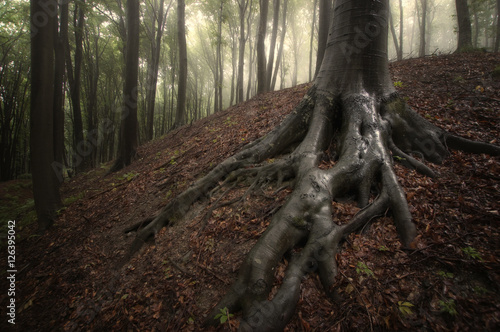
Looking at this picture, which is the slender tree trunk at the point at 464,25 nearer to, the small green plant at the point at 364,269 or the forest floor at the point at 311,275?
the forest floor at the point at 311,275

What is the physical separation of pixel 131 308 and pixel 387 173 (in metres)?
3.85

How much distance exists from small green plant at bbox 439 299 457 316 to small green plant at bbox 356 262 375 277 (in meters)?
0.52

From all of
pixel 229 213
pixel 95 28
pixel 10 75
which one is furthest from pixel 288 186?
pixel 95 28

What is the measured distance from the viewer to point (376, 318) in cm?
185

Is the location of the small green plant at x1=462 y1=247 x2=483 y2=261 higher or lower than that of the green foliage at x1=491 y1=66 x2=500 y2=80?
lower

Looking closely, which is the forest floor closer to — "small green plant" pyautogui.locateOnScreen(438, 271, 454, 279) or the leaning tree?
"small green plant" pyautogui.locateOnScreen(438, 271, 454, 279)

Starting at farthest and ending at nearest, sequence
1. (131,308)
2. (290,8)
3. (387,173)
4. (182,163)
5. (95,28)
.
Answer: (290,8) → (95,28) → (182,163) → (387,173) → (131,308)

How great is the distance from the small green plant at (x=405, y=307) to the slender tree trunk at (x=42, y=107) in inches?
270

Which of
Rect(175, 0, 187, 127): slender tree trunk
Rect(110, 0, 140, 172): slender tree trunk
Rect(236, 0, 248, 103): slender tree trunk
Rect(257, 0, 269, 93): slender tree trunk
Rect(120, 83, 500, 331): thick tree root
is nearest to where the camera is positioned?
Rect(120, 83, 500, 331): thick tree root

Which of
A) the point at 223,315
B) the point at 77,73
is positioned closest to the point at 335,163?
the point at 223,315

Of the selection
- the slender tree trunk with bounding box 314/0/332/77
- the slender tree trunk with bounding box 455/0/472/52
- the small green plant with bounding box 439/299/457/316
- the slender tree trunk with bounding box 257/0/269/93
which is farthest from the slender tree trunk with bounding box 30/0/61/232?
the slender tree trunk with bounding box 455/0/472/52

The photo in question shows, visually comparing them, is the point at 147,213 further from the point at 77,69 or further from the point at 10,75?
the point at 10,75

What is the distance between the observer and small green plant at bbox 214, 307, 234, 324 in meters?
2.08

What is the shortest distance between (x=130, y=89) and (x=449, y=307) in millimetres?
9328
